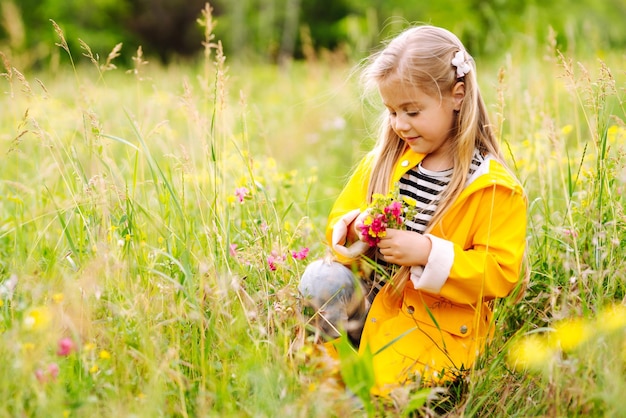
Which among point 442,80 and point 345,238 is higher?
point 442,80

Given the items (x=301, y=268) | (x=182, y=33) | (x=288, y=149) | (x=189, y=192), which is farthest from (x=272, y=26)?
(x=301, y=268)

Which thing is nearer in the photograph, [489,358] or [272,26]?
[489,358]

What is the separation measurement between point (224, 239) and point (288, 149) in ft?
10.3

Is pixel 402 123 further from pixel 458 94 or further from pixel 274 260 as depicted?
pixel 274 260

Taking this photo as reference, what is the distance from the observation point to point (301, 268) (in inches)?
103

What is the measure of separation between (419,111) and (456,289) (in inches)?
21.9

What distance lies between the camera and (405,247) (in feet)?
6.77

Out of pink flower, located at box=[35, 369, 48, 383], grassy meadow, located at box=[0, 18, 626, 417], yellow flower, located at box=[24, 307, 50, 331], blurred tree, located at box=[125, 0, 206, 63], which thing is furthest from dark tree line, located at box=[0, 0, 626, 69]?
pink flower, located at box=[35, 369, 48, 383]

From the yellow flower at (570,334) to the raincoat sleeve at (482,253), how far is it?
0.62ft

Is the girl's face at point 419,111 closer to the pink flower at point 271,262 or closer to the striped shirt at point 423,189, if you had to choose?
the striped shirt at point 423,189

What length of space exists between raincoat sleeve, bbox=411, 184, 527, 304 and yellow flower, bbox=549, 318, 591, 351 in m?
0.19

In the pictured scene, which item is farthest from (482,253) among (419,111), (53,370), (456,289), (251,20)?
(251,20)

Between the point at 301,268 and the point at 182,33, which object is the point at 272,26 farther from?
the point at 301,268

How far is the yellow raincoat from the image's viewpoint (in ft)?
6.83
